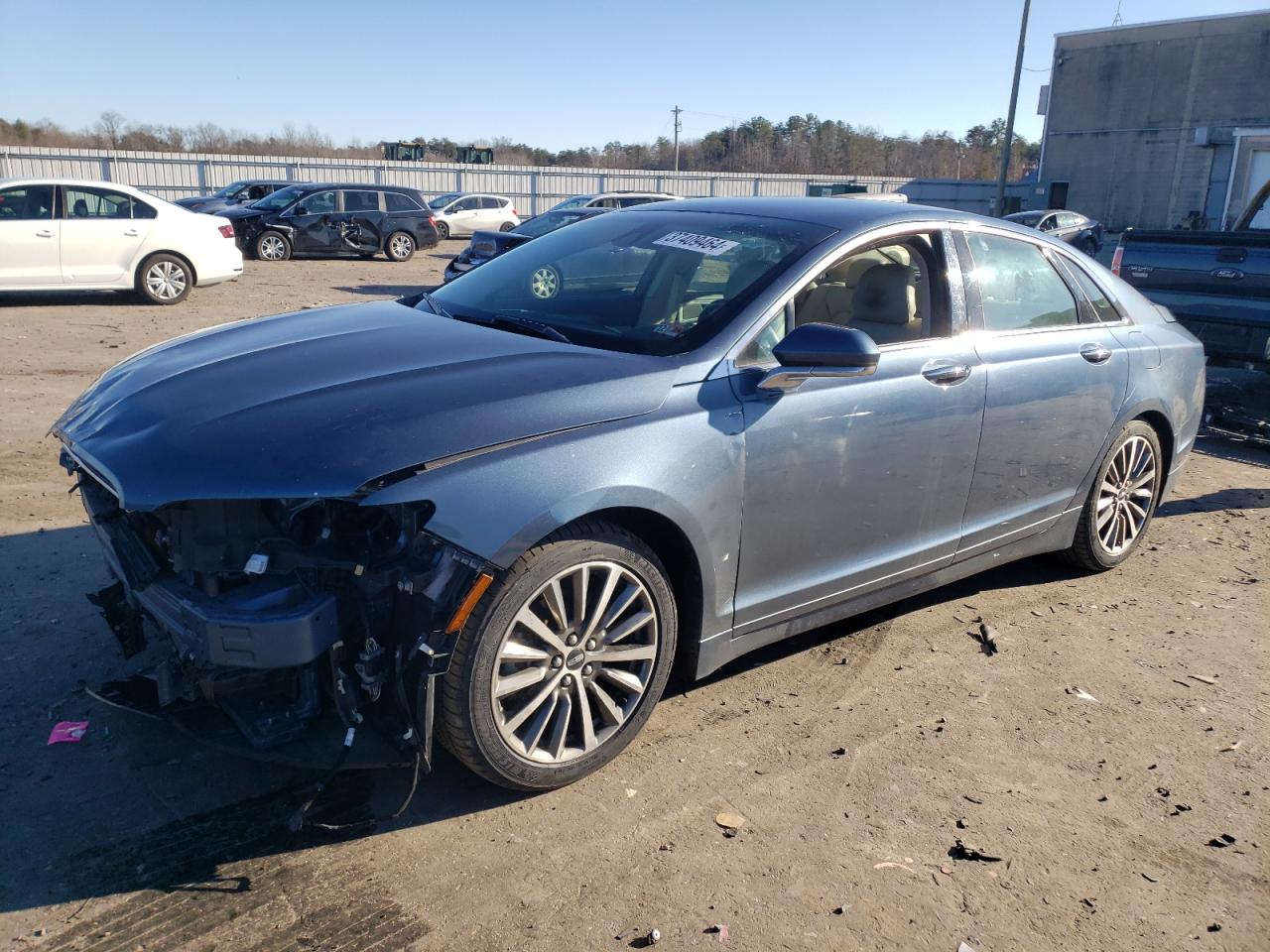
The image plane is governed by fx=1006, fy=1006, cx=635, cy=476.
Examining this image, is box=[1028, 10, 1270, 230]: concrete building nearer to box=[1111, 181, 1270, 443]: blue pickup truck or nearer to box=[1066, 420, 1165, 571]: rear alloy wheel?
box=[1111, 181, 1270, 443]: blue pickup truck

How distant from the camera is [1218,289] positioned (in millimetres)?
8078

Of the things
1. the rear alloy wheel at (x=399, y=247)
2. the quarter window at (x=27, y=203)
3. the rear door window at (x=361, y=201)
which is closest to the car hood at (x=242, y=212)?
the rear door window at (x=361, y=201)

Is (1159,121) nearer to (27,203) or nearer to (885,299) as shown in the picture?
(27,203)

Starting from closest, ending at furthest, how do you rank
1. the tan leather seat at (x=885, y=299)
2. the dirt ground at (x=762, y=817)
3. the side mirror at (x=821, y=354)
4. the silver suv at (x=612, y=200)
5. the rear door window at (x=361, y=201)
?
1. the dirt ground at (x=762, y=817)
2. the side mirror at (x=821, y=354)
3. the tan leather seat at (x=885, y=299)
4. the silver suv at (x=612, y=200)
5. the rear door window at (x=361, y=201)

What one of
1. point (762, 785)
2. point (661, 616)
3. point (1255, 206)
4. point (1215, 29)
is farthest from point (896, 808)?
point (1215, 29)

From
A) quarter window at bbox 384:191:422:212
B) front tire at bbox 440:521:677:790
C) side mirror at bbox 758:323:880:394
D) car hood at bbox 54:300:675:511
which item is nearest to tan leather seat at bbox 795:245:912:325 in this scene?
side mirror at bbox 758:323:880:394

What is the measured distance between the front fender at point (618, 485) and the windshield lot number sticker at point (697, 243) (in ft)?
2.63

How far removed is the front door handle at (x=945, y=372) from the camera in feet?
12.7

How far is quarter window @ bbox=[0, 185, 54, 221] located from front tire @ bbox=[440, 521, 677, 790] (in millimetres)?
12139

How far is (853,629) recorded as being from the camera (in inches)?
175

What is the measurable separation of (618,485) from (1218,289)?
713 cm

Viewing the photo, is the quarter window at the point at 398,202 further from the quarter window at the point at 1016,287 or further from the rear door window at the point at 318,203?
the quarter window at the point at 1016,287

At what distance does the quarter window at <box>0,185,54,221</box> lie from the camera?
1208 centimetres

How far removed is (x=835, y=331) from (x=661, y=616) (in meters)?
1.09
